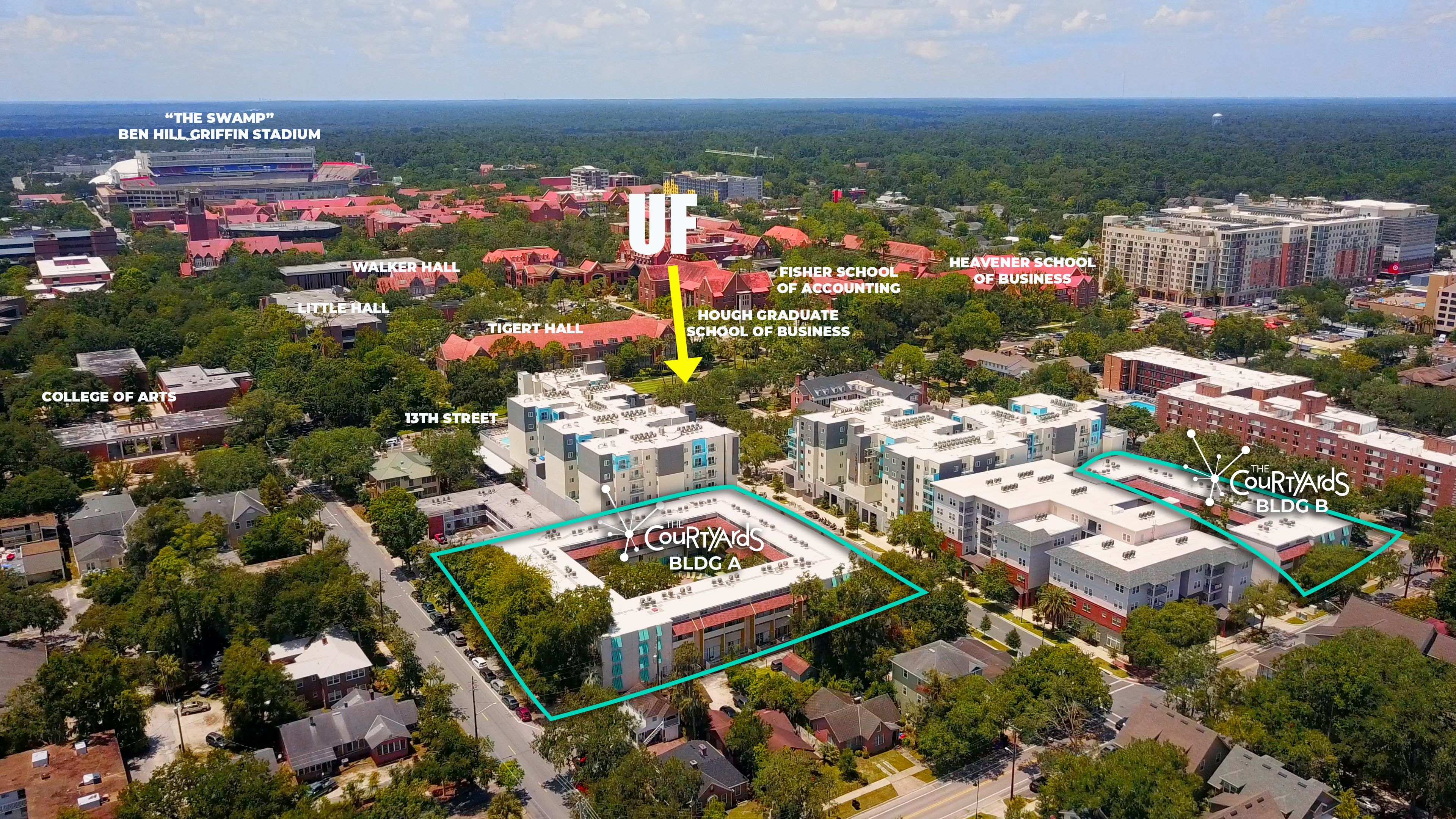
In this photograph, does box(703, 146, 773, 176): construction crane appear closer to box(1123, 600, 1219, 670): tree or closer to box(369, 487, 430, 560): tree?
box(369, 487, 430, 560): tree

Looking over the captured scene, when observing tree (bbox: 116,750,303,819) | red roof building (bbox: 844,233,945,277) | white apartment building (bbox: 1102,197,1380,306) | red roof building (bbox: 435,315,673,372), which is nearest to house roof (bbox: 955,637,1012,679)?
tree (bbox: 116,750,303,819)

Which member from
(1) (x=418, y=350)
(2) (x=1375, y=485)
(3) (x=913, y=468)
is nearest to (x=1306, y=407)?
(2) (x=1375, y=485)

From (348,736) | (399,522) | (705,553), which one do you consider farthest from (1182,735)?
(399,522)

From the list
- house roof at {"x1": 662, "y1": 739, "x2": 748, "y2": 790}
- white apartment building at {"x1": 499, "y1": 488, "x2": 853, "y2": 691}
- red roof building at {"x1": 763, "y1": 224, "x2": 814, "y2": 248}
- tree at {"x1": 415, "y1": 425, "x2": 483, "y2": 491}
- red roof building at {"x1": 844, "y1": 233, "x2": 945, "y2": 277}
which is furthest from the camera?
red roof building at {"x1": 763, "y1": 224, "x2": 814, "y2": 248}

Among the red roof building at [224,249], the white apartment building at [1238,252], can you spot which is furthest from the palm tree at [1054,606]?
the red roof building at [224,249]

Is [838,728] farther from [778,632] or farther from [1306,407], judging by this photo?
[1306,407]

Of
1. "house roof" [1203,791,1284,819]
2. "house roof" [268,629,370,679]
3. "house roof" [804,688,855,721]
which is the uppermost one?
"house roof" [1203,791,1284,819]

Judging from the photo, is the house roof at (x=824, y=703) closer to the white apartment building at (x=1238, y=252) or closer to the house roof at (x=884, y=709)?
the house roof at (x=884, y=709)
